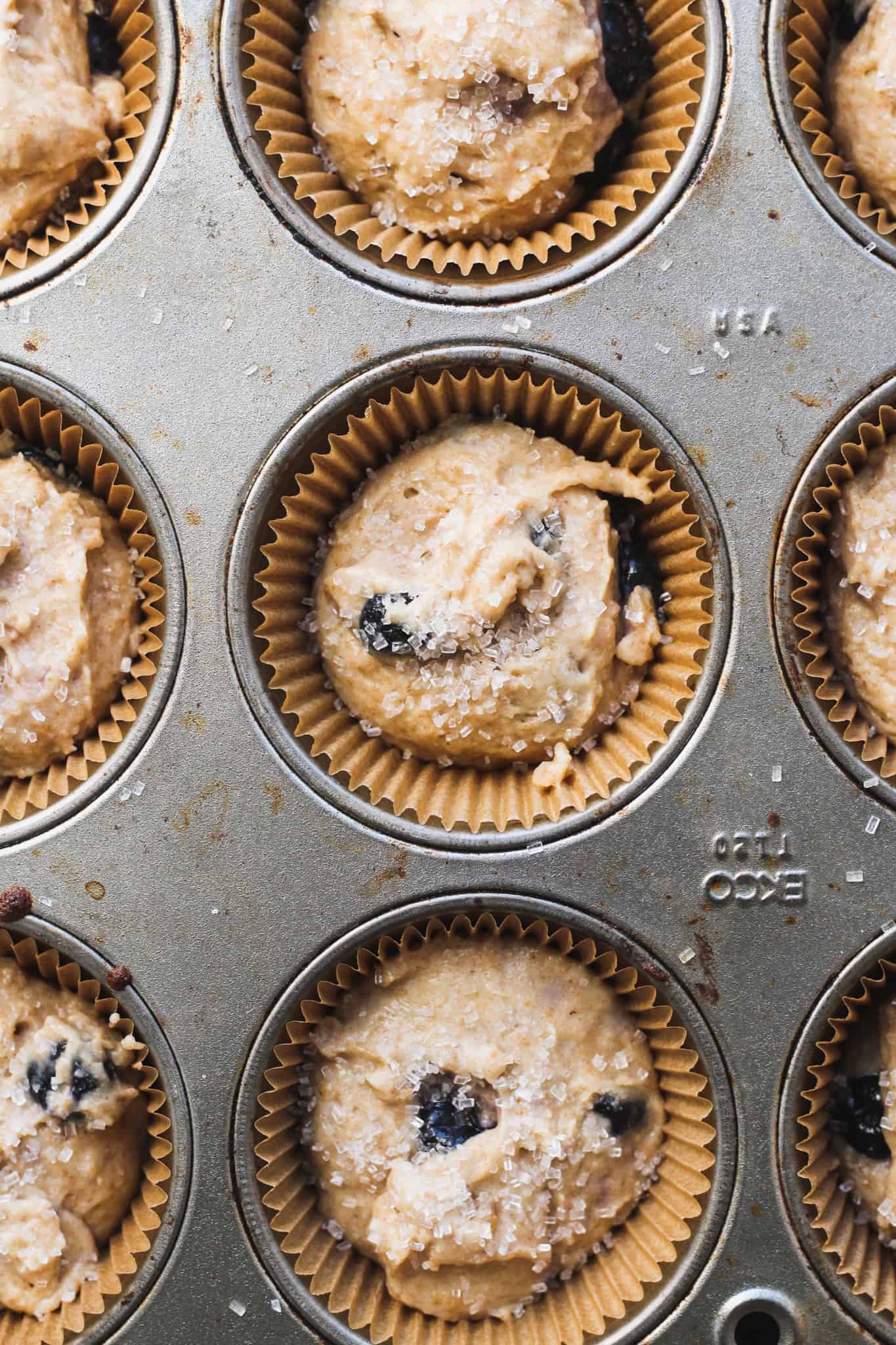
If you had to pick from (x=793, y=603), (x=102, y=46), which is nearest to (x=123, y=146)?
(x=102, y=46)

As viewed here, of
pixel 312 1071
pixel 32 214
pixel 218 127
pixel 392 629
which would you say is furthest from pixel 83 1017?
pixel 218 127

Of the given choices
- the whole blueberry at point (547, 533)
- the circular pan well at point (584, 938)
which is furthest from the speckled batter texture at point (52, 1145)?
the whole blueberry at point (547, 533)

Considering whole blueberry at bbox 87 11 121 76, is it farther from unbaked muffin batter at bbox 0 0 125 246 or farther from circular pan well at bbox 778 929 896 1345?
circular pan well at bbox 778 929 896 1345

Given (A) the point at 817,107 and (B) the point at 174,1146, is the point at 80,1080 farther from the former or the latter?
(A) the point at 817,107

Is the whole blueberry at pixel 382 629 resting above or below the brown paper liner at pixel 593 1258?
above

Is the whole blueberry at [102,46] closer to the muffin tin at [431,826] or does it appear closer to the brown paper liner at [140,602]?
the muffin tin at [431,826]
